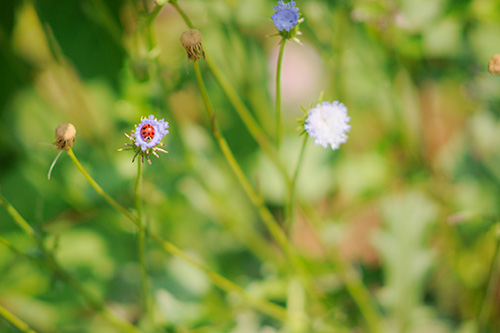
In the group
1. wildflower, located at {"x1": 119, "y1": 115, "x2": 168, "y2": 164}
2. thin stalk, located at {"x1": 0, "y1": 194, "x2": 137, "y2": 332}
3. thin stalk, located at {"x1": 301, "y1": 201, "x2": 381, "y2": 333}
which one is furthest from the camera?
thin stalk, located at {"x1": 301, "y1": 201, "x2": 381, "y2": 333}

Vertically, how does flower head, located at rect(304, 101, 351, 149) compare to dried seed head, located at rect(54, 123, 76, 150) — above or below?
above

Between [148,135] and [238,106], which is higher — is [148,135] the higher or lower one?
the lower one

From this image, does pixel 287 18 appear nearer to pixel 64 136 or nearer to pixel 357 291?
pixel 64 136

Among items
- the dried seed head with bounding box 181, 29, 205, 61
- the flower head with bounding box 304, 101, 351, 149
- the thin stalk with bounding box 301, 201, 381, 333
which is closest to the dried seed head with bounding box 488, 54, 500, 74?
the flower head with bounding box 304, 101, 351, 149

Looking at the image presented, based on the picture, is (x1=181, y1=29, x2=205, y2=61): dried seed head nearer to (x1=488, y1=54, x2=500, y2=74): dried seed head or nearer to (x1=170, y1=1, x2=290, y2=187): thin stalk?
(x1=170, y1=1, x2=290, y2=187): thin stalk

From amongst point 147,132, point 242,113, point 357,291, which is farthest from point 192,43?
point 357,291

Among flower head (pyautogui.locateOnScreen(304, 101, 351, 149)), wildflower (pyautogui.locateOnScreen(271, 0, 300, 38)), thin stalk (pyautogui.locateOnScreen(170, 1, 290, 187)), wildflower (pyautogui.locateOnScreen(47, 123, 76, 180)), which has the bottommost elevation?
wildflower (pyautogui.locateOnScreen(47, 123, 76, 180))

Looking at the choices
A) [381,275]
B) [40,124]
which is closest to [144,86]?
[40,124]
